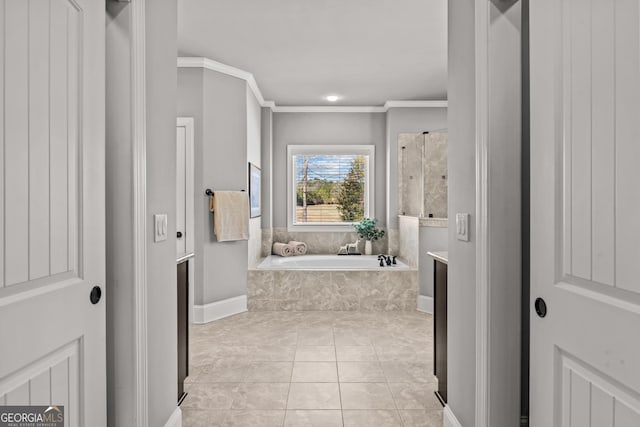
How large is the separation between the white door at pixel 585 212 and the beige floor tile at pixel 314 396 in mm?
1313

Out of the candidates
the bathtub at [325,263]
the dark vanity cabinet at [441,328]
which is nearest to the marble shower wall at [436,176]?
the bathtub at [325,263]

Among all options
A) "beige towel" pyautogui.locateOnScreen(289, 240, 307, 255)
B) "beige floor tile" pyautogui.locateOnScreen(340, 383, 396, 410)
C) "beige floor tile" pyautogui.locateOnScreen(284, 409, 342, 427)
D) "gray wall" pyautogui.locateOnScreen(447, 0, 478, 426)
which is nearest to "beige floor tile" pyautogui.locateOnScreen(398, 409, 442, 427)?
"beige floor tile" pyautogui.locateOnScreen(340, 383, 396, 410)

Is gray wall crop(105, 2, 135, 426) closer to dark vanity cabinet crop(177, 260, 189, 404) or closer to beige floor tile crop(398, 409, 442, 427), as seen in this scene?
dark vanity cabinet crop(177, 260, 189, 404)

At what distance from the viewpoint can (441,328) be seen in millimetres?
2393

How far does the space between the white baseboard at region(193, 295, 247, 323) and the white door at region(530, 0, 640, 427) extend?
328 centimetres

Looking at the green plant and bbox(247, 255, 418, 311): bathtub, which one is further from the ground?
the green plant

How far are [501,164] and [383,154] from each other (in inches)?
169

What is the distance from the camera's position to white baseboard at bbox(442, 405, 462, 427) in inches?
71.2

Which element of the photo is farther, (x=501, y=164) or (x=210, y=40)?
(x=210, y=40)

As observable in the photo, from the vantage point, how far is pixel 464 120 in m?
1.71
